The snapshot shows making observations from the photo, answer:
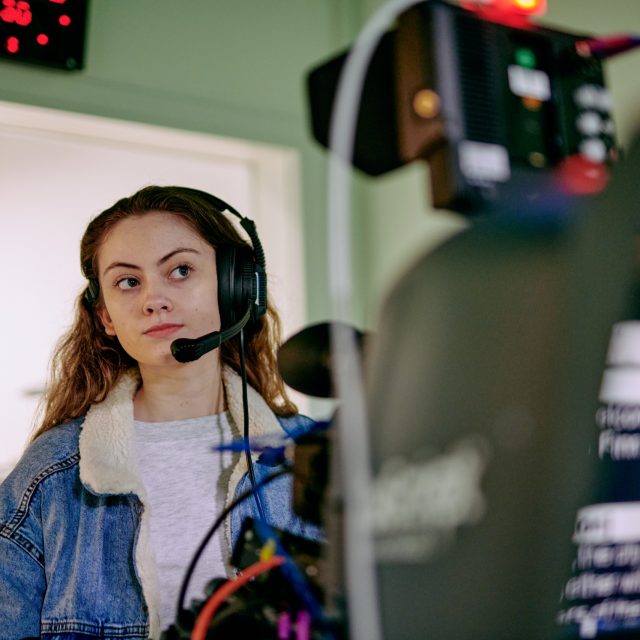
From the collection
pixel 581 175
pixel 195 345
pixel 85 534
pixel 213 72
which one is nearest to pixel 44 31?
pixel 213 72

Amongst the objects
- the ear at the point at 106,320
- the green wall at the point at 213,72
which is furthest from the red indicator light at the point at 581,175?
the green wall at the point at 213,72

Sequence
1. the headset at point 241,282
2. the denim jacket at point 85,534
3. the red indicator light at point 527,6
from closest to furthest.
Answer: the red indicator light at point 527,6
the denim jacket at point 85,534
the headset at point 241,282

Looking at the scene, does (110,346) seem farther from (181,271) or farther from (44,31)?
(44,31)

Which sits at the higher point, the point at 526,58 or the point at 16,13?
the point at 16,13

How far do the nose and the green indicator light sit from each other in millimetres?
773

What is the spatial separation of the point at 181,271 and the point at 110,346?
0.24 m

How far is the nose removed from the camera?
45.6 inches

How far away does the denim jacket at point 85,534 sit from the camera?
1036 millimetres

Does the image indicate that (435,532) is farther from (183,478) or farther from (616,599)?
(183,478)

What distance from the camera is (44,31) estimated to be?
1.81 m

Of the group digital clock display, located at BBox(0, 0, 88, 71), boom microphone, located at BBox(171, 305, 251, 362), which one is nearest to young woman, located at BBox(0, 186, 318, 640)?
boom microphone, located at BBox(171, 305, 251, 362)

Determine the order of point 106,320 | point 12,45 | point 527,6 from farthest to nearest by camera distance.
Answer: point 12,45
point 106,320
point 527,6

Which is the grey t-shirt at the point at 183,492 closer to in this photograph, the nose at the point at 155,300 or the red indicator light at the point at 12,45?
the nose at the point at 155,300

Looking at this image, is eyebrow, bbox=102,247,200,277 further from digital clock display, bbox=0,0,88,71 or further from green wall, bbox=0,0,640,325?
digital clock display, bbox=0,0,88,71
